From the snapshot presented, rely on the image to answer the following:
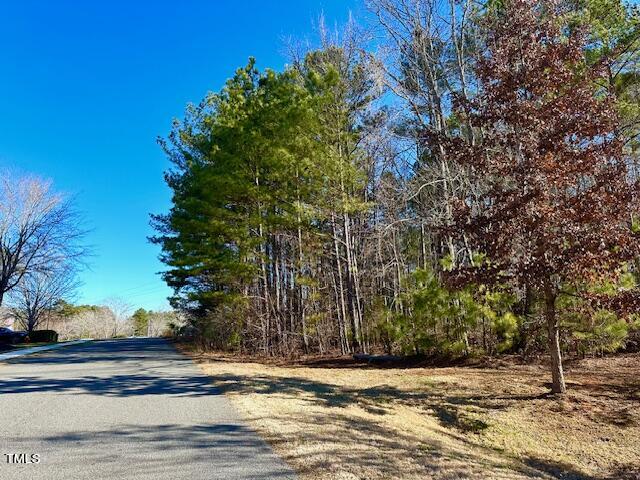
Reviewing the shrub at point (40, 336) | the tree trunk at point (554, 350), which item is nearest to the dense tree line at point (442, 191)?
the tree trunk at point (554, 350)

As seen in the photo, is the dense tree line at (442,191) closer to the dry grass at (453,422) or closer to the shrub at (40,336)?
the dry grass at (453,422)

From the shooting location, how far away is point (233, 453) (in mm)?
4480

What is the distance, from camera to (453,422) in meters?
6.98

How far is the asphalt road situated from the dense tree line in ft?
15.4

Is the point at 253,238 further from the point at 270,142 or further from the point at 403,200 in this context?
the point at 403,200

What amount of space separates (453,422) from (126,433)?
4.73 meters

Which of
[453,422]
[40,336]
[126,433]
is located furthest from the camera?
[40,336]

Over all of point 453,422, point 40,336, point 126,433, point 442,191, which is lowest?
point 453,422

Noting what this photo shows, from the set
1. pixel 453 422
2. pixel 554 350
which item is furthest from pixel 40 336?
pixel 554 350

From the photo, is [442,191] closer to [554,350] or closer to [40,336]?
[554,350]

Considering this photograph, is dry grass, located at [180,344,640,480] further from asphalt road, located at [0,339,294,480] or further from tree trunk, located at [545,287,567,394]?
asphalt road, located at [0,339,294,480]

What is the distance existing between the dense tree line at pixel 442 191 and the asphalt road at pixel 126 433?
4690mm

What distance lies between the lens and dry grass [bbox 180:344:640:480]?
4516mm

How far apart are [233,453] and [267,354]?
11624 millimetres
